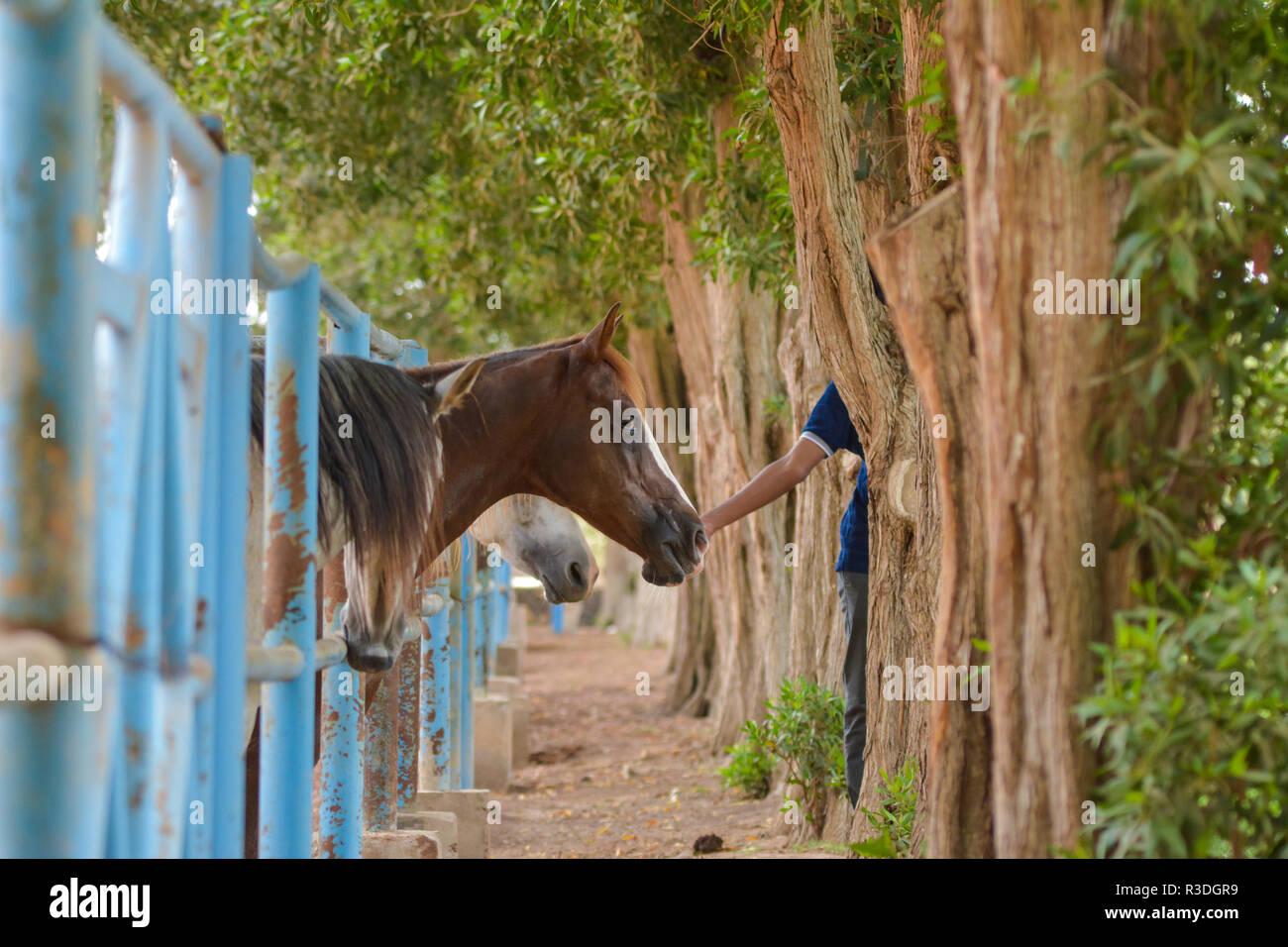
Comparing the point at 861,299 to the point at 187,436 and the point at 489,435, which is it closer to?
the point at 489,435

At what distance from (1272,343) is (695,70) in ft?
19.5

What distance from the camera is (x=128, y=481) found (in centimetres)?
150

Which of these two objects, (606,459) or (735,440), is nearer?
(606,459)

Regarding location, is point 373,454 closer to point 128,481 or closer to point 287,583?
point 287,583

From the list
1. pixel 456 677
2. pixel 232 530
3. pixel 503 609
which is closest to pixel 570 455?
pixel 232 530

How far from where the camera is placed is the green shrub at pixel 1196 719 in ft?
5.53

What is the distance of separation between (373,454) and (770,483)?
1840 mm

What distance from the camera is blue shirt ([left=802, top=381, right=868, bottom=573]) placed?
4.68 meters

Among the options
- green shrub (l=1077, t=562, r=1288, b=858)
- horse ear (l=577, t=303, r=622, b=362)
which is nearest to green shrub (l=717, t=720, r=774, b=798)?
horse ear (l=577, t=303, r=622, b=362)

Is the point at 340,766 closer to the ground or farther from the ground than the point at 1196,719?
closer to the ground

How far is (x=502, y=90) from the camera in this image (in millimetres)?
7293

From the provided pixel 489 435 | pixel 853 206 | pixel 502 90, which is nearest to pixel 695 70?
pixel 502 90

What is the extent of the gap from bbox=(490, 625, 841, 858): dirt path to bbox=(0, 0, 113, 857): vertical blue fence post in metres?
3.64

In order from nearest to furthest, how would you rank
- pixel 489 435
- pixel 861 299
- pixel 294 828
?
pixel 294 828 → pixel 489 435 → pixel 861 299
